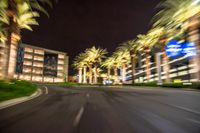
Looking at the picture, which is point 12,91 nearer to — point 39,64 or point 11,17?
point 11,17

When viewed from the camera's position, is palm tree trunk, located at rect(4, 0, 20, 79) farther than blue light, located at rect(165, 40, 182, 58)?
No

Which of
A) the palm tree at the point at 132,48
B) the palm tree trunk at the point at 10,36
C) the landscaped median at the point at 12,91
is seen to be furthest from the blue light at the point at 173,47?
the landscaped median at the point at 12,91

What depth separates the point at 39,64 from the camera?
461 feet

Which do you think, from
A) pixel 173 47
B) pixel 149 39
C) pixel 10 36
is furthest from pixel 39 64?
pixel 10 36

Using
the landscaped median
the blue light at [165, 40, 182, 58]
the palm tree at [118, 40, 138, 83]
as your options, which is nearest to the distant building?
the palm tree at [118, 40, 138, 83]

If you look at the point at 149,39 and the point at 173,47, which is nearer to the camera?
the point at 173,47

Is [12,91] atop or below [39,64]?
below

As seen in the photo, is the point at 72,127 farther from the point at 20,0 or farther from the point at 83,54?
the point at 83,54

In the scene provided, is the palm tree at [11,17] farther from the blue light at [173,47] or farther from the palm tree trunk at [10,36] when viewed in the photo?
the blue light at [173,47]

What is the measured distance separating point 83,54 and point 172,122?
289 feet

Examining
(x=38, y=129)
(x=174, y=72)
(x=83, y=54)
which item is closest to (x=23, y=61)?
(x=83, y=54)

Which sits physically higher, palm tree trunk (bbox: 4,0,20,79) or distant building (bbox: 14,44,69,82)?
distant building (bbox: 14,44,69,82)

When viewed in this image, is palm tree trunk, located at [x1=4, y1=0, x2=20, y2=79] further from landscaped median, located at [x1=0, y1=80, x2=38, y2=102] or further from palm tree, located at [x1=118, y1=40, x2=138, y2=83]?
palm tree, located at [x1=118, y1=40, x2=138, y2=83]

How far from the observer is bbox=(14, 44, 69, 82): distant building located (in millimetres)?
130238
